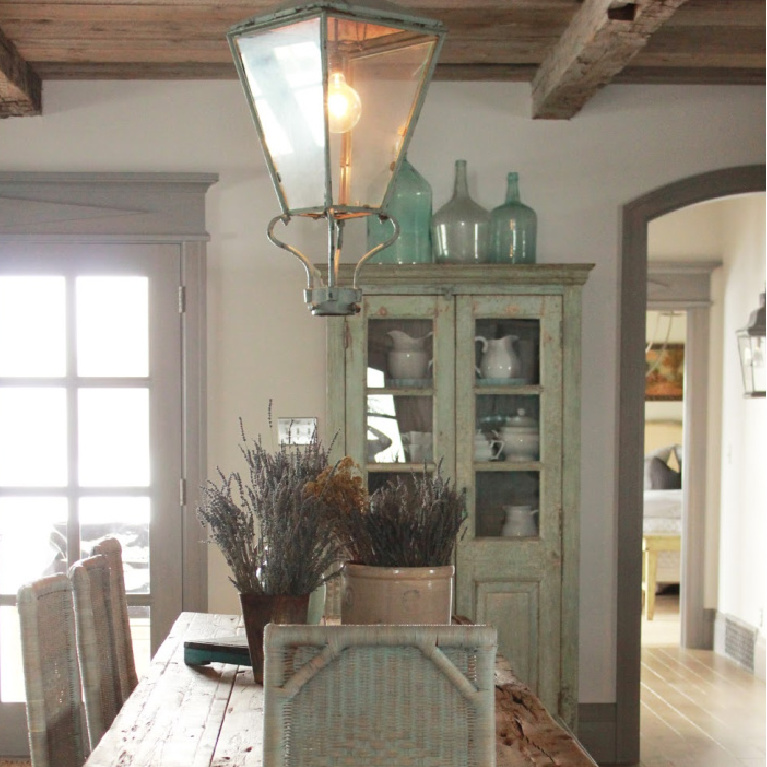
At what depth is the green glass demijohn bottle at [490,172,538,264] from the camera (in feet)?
12.9

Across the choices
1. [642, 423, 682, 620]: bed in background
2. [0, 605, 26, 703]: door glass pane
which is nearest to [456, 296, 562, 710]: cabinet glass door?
[0, 605, 26, 703]: door glass pane

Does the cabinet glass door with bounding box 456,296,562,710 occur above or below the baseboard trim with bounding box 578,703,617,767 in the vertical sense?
above

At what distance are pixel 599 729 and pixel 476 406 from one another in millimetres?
1472

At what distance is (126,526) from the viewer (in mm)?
4102

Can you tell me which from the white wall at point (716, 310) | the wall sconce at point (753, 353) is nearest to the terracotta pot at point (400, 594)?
the wall sconce at point (753, 353)

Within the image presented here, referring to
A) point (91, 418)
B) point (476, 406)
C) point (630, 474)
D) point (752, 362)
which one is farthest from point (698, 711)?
point (91, 418)

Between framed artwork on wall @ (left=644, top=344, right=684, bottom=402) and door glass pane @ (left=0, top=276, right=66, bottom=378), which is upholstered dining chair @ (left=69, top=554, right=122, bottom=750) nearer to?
door glass pane @ (left=0, top=276, right=66, bottom=378)

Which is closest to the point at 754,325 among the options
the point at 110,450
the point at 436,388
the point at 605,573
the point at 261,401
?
the point at 605,573

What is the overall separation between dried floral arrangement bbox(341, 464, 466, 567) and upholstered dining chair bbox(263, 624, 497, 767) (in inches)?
24.6

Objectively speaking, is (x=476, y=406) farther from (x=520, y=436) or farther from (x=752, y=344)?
(x=752, y=344)

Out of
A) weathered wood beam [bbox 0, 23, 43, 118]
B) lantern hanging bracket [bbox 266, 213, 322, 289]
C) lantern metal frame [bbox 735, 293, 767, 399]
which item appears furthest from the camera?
lantern metal frame [bbox 735, 293, 767, 399]

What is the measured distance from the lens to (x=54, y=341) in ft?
13.5

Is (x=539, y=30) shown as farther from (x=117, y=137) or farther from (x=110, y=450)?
(x=110, y=450)

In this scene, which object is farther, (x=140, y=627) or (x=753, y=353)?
(x=753, y=353)
